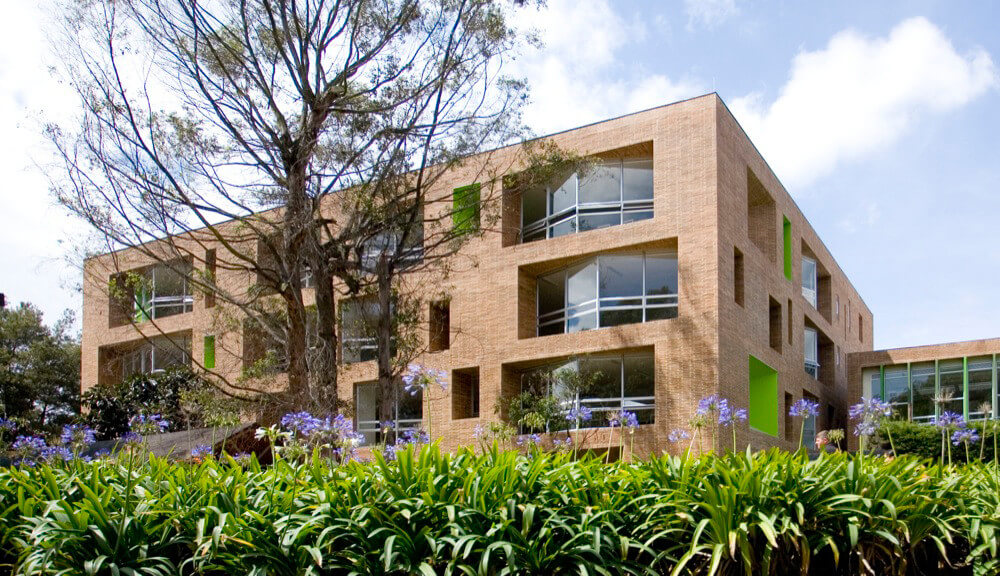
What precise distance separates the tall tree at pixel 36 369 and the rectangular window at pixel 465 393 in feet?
81.6

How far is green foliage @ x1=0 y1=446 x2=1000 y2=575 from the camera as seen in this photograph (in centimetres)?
681

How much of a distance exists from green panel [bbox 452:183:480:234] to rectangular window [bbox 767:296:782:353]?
30.4ft

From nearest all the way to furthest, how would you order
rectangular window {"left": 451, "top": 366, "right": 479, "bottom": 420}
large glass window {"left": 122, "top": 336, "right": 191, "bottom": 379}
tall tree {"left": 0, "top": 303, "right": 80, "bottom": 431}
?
rectangular window {"left": 451, "top": 366, "right": 479, "bottom": 420} < large glass window {"left": 122, "top": 336, "right": 191, "bottom": 379} < tall tree {"left": 0, "top": 303, "right": 80, "bottom": 431}

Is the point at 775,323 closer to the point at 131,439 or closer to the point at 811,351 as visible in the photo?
the point at 811,351

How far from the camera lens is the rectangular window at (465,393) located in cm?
2812

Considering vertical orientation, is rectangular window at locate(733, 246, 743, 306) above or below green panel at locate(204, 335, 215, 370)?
above

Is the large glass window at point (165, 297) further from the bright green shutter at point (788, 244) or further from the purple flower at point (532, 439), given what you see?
the purple flower at point (532, 439)

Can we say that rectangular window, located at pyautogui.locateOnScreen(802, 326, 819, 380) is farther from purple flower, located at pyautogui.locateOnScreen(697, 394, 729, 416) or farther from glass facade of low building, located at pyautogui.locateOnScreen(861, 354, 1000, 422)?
purple flower, located at pyautogui.locateOnScreen(697, 394, 729, 416)

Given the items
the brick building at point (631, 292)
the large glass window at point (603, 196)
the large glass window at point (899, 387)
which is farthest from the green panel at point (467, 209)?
the large glass window at point (899, 387)

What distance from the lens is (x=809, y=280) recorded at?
35.4m

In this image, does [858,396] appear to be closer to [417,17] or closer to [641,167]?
[641,167]

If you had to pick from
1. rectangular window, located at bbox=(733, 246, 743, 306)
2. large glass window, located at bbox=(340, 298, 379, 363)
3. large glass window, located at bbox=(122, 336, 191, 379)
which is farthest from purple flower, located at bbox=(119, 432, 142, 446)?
large glass window, located at bbox=(122, 336, 191, 379)

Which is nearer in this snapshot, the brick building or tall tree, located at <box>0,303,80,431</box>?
the brick building

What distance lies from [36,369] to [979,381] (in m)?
38.6
